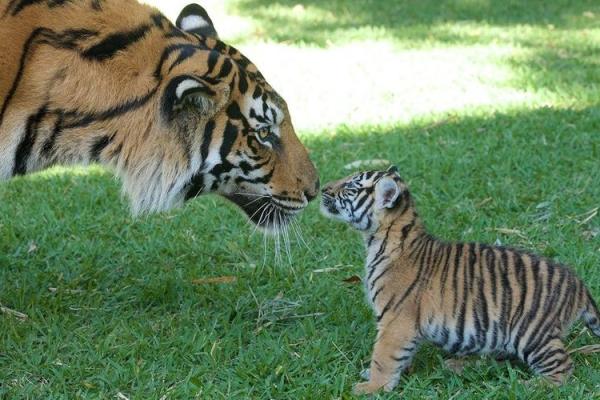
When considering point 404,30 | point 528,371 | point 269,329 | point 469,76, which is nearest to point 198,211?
point 269,329

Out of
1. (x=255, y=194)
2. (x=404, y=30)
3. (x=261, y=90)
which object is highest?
(x=261, y=90)

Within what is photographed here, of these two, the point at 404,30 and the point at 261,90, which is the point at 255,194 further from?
the point at 404,30

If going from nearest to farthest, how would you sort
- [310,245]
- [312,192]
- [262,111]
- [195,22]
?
[262,111] → [312,192] → [195,22] → [310,245]

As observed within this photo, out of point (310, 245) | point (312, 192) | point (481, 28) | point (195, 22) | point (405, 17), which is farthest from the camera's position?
point (405, 17)

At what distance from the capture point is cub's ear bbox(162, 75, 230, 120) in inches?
148

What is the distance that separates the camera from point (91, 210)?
19.7 ft

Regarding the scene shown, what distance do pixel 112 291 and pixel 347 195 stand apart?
1.40 metres

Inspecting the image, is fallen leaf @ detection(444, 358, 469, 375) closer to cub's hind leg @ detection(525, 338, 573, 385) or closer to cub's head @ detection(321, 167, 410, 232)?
cub's hind leg @ detection(525, 338, 573, 385)

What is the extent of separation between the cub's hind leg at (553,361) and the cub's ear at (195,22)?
1.87 metres

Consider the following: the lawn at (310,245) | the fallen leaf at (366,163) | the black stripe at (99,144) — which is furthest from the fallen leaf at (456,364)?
the fallen leaf at (366,163)

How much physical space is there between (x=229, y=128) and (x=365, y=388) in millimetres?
1127

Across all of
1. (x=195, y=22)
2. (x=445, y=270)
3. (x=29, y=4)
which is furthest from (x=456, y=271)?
(x=29, y=4)

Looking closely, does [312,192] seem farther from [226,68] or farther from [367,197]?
[226,68]

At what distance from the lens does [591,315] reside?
13.0 feet
